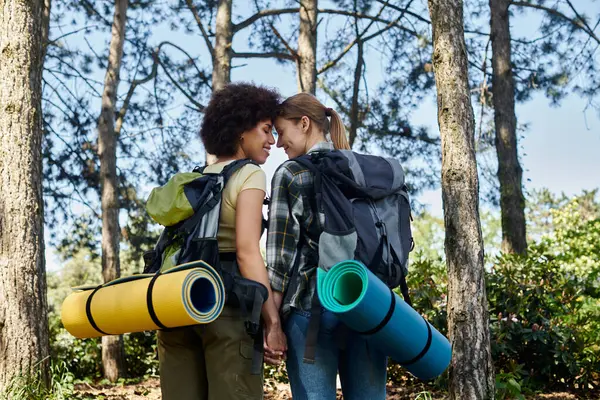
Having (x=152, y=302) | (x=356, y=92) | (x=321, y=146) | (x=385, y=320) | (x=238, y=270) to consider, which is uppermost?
(x=356, y=92)

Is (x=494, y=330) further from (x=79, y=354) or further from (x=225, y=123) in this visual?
(x=79, y=354)

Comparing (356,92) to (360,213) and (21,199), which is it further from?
(360,213)

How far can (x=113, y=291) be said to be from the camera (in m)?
2.50

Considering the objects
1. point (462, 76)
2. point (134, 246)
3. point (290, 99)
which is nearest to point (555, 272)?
point (462, 76)

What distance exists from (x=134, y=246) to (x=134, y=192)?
1.07 meters

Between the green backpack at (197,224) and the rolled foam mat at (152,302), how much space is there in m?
0.09

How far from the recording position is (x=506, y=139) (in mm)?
10289

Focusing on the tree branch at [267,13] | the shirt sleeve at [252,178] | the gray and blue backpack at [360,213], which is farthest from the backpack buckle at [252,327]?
the tree branch at [267,13]

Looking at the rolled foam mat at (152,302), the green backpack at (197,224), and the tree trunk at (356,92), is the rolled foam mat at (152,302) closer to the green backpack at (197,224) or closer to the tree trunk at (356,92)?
the green backpack at (197,224)

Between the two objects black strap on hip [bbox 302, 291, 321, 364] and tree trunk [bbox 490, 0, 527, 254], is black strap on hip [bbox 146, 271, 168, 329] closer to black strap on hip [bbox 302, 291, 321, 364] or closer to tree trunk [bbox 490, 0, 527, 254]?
black strap on hip [bbox 302, 291, 321, 364]

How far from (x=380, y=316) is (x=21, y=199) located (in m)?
3.67

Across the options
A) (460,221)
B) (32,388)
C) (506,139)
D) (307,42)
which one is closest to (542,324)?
(460,221)

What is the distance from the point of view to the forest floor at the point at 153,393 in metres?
6.40

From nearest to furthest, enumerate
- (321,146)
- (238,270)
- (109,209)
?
(238,270) < (321,146) < (109,209)
